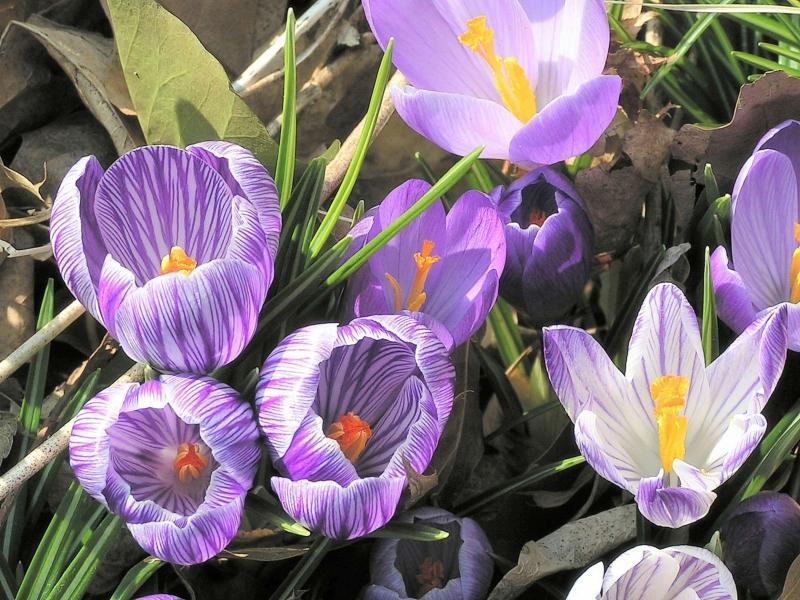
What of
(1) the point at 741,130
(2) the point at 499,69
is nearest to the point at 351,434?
(2) the point at 499,69

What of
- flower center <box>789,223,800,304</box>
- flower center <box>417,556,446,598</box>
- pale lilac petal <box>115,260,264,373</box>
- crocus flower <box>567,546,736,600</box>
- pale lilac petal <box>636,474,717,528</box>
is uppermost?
pale lilac petal <box>115,260,264,373</box>

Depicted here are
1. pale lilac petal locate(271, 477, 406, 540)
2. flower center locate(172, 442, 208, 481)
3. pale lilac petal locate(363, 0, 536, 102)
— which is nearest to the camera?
pale lilac petal locate(271, 477, 406, 540)

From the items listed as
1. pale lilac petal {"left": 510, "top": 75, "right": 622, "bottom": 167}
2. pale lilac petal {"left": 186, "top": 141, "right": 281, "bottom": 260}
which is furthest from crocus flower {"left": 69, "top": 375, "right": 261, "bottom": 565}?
pale lilac petal {"left": 510, "top": 75, "right": 622, "bottom": 167}

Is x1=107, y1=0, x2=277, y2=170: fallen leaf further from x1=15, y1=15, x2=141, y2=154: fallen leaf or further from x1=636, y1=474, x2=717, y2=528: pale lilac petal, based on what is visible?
x1=636, y1=474, x2=717, y2=528: pale lilac petal

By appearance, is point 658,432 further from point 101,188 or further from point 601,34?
point 101,188

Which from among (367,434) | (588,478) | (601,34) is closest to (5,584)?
(367,434)
